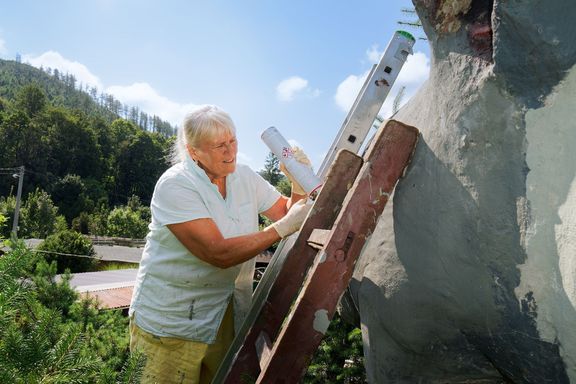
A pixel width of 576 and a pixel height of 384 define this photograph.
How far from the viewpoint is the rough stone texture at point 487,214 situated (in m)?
1.30

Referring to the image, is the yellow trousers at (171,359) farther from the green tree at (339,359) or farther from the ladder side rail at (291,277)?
the green tree at (339,359)

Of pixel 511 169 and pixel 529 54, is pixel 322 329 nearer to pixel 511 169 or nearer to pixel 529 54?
pixel 511 169

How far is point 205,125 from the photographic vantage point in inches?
94.1

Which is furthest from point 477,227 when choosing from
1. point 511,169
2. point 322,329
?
point 322,329

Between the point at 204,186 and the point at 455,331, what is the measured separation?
1.40m

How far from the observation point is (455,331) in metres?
1.53

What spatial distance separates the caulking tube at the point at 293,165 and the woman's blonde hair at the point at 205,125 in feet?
0.75

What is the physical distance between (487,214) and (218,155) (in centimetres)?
143

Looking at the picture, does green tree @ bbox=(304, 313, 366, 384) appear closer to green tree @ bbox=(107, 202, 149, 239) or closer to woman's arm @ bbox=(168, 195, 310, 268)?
woman's arm @ bbox=(168, 195, 310, 268)

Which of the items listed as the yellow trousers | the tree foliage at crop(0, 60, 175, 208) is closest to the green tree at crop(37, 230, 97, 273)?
the yellow trousers

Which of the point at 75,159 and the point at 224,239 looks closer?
the point at 224,239

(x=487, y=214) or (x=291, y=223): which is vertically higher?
(x=487, y=214)

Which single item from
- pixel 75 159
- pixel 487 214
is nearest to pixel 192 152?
pixel 487 214

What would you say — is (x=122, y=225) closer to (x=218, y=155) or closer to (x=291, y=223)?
(x=218, y=155)
